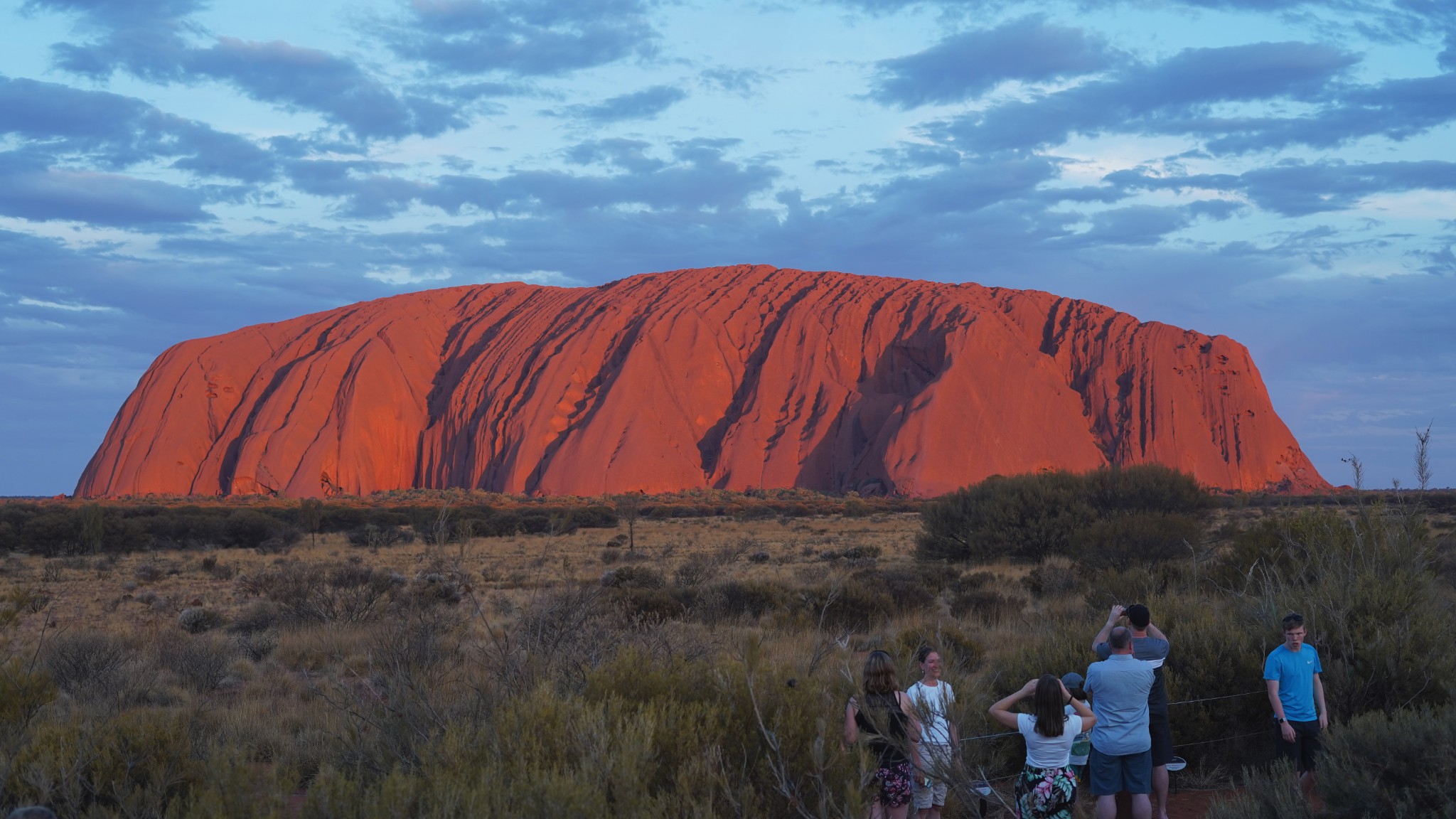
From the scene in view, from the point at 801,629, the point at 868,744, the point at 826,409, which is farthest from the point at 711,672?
the point at 826,409

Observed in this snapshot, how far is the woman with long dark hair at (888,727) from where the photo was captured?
500 centimetres

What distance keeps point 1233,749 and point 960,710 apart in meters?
4.39

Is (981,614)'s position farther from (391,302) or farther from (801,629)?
(391,302)

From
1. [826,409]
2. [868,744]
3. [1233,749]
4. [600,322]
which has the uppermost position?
[600,322]

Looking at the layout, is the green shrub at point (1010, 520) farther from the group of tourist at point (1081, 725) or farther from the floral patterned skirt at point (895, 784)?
the floral patterned skirt at point (895, 784)

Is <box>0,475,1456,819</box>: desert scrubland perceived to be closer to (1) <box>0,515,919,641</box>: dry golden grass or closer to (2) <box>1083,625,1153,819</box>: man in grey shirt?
(1) <box>0,515,919,641</box>: dry golden grass

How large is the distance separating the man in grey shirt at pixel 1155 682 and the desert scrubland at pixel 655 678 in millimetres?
653

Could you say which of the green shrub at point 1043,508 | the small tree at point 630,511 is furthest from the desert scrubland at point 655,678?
the small tree at point 630,511

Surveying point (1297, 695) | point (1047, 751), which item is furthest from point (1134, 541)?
point (1047, 751)

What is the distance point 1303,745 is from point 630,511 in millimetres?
25146

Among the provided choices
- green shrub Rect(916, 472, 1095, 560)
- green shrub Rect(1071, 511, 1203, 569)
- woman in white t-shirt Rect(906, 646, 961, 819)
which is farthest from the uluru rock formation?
woman in white t-shirt Rect(906, 646, 961, 819)

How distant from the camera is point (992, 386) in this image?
6725 cm

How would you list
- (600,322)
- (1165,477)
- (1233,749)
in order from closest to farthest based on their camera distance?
(1233,749), (1165,477), (600,322)

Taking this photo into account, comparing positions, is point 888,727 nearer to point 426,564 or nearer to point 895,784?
point 895,784
